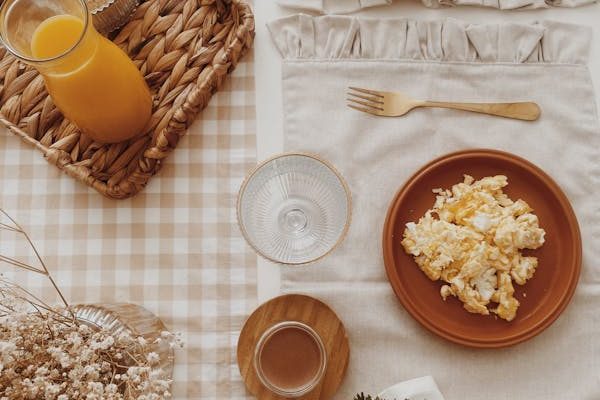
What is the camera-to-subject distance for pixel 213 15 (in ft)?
3.80

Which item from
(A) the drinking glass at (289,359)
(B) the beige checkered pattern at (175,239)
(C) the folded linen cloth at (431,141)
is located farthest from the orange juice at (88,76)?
(A) the drinking glass at (289,359)

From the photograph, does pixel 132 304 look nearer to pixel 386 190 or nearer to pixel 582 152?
pixel 386 190

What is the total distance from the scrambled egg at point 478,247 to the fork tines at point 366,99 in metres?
0.20

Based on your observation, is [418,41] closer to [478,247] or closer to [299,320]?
[478,247]

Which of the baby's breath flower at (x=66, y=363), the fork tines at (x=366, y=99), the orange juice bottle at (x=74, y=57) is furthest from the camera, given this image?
the fork tines at (x=366, y=99)

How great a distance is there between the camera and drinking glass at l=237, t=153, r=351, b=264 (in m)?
1.08

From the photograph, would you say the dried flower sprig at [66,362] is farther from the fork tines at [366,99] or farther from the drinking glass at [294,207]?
the fork tines at [366,99]

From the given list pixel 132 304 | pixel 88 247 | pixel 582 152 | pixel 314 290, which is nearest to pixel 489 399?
pixel 314 290

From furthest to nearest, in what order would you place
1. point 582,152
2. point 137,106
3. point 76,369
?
point 582,152 < point 137,106 < point 76,369

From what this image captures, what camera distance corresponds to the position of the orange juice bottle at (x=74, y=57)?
96 cm

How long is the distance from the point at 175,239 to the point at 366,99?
40 cm

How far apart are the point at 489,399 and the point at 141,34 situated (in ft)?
2.69

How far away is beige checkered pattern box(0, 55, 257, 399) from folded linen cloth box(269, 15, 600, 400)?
112 millimetres

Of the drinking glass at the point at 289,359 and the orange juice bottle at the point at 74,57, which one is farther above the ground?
the orange juice bottle at the point at 74,57
